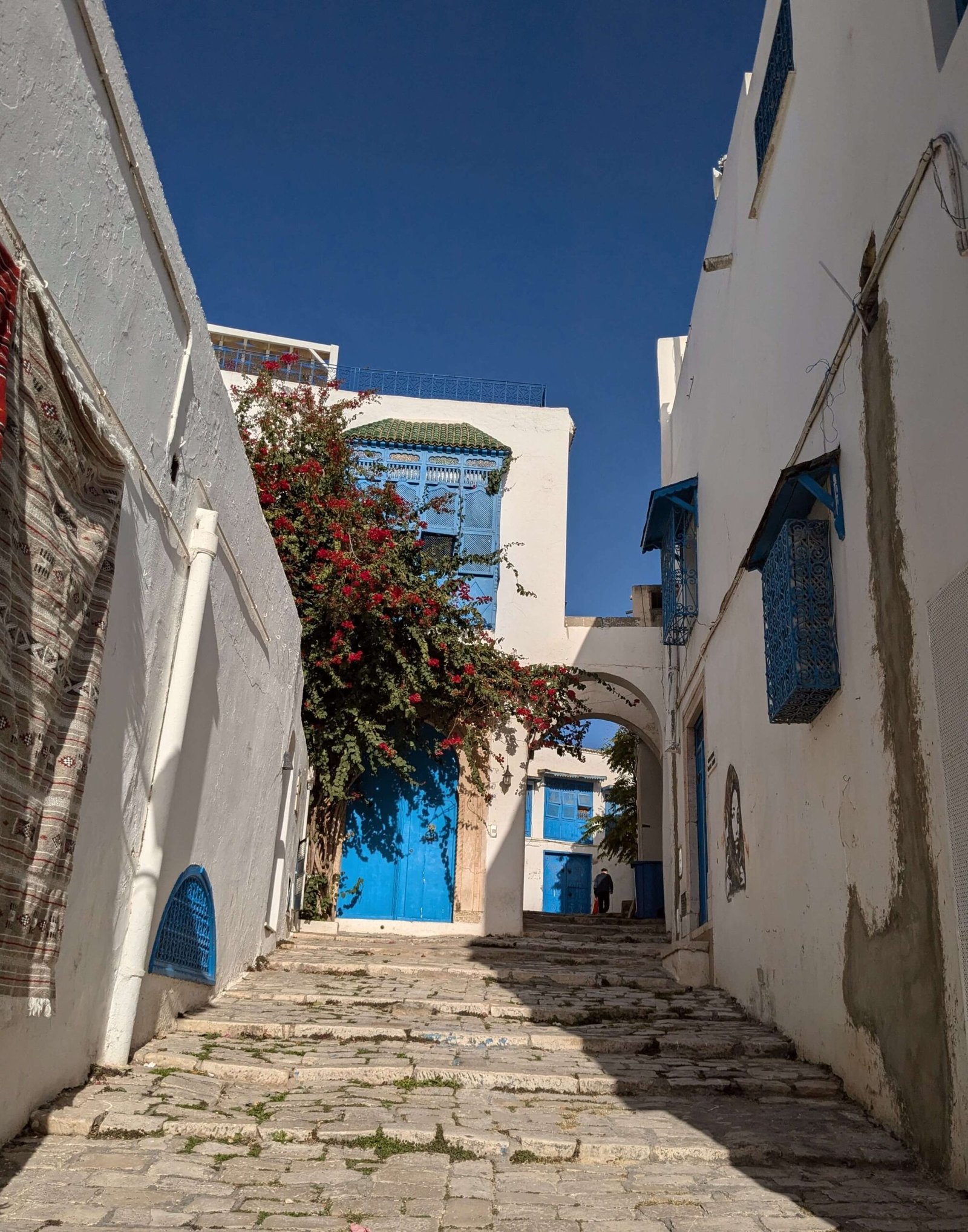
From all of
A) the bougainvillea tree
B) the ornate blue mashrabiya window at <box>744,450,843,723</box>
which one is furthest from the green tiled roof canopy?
the ornate blue mashrabiya window at <box>744,450,843,723</box>

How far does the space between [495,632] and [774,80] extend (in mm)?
7357

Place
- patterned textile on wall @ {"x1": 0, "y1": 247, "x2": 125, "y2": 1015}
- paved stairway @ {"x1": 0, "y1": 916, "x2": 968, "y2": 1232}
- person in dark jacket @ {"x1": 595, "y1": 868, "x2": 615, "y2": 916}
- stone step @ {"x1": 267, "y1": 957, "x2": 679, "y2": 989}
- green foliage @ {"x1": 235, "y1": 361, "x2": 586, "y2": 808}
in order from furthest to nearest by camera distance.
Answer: person in dark jacket @ {"x1": 595, "y1": 868, "x2": 615, "y2": 916}
green foliage @ {"x1": 235, "y1": 361, "x2": 586, "y2": 808}
stone step @ {"x1": 267, "y1": 957, "x2": 679, "y2": 989}
paved stairway @ {"x1": 0, "y1": 916, "x2": 968, "y2": 1232}
patterned textile on wall @ {"x1": 0, "y1": 247, "x2": 125, "y2": 1015}

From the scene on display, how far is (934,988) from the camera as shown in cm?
352

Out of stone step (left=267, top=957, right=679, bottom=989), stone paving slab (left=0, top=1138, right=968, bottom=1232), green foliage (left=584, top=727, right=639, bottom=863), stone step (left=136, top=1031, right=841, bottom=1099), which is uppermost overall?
green foliage (left=584, top=727, right=639, bottom=863)

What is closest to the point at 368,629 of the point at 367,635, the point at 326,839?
the point at 367,635

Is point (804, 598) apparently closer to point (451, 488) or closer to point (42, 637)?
point (42, 637)

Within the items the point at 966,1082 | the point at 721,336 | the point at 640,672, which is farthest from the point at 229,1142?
the point at 640,672

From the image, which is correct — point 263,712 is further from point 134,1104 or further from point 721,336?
point 721,336

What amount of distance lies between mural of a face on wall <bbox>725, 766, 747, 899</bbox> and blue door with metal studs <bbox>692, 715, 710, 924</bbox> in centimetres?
116

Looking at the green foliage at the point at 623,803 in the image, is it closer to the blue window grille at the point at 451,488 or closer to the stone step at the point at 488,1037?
the blue window grille at the point at 451,488

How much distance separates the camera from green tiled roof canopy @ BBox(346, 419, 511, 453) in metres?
13.9

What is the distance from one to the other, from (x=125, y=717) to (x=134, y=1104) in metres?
1.41

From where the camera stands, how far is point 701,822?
10.1 meters

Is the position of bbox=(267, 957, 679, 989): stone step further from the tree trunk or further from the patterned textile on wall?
the patterned textile on wall
